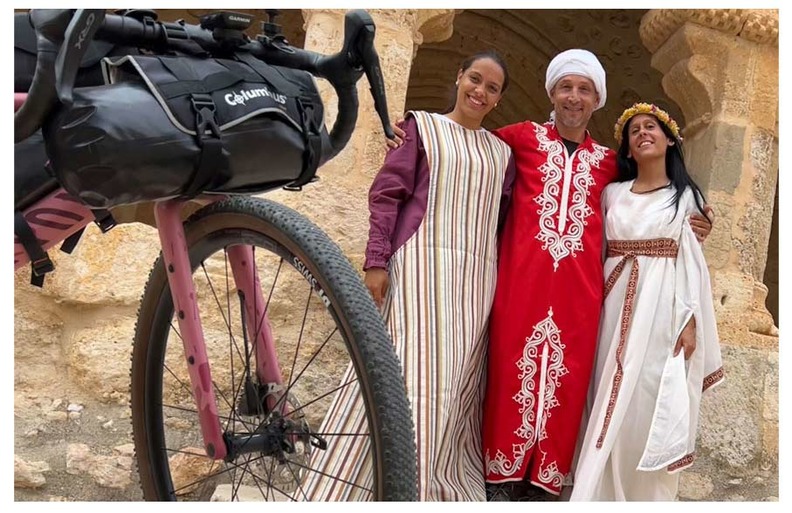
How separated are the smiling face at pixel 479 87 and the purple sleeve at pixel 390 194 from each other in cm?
18

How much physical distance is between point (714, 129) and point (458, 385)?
78.4 inches

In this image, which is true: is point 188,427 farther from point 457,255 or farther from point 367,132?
point 367,132

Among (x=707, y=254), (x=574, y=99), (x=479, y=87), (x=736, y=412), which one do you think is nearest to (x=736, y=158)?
(x=707, y=254)

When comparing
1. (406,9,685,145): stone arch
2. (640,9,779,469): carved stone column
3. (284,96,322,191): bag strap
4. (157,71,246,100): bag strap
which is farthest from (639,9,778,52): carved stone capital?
(157,71,246,100): bag strap

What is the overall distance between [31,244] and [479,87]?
1.78 m

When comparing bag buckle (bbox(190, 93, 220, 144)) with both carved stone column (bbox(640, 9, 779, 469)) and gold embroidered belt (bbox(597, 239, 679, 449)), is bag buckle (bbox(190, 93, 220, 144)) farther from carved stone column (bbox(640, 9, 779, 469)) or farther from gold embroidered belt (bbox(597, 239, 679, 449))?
Result: carved stone column (bbox(640, 9, 779, 469))

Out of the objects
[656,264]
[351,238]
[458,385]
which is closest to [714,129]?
[656,264]

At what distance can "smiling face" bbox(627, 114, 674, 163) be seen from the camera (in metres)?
3.40

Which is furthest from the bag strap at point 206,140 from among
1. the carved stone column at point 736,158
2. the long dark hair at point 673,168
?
the carved stone column at point 736,158

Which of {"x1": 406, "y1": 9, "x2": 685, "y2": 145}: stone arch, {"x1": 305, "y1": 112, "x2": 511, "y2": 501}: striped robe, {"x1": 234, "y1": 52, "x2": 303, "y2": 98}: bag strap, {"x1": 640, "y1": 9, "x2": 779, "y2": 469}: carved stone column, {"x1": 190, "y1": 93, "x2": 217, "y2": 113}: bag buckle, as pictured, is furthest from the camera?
{"x1": 406, "y1": 9, "x2": 685, "y2": 145}: stone arch

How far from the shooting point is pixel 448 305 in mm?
3170

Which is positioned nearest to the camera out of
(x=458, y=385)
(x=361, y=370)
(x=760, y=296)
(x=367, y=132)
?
(x=361, y=370)

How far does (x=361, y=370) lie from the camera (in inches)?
67.1

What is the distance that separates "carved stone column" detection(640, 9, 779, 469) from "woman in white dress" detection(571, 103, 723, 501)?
92 cm
